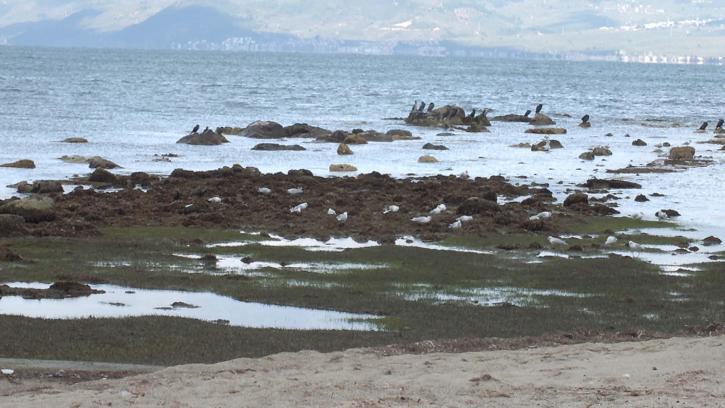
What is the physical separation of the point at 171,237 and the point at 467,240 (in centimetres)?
581

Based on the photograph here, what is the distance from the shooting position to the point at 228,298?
1791 cm

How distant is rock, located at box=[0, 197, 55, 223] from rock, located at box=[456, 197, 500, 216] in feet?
29.4

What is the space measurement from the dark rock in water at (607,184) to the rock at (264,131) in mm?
22865

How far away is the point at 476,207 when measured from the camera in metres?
27.7

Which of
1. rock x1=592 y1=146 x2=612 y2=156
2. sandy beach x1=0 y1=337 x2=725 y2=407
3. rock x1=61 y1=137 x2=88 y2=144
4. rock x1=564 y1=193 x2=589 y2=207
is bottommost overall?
rock x1=592 y1=146 x2=612 y2=156

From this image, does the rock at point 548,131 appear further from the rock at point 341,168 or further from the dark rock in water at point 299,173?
the dark rock in water at point 299,173

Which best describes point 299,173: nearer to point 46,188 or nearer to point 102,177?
point 102,177

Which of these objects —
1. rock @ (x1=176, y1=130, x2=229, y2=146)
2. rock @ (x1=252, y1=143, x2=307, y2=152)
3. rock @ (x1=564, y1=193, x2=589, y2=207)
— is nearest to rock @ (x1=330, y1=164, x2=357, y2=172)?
rock @ (x1=252, y1=143, x2=307, y2=152)

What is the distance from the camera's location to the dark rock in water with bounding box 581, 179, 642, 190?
34938mm

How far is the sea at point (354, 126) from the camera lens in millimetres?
38469

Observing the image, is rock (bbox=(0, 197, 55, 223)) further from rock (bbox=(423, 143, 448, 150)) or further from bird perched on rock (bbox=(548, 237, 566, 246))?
rock (bbox=(423, 143, 448, 150))

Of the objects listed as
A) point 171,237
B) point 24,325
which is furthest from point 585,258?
point 24,325

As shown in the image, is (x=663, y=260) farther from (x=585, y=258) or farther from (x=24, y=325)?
(x=24, y=325)

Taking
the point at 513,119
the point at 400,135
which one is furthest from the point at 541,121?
the point at 400,135
